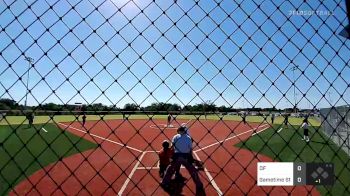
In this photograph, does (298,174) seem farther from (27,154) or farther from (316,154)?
(27,154)

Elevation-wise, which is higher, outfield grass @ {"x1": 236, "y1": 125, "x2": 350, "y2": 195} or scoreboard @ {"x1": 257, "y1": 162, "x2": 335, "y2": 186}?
outfield grass @ {"x1": 236, "y1": 125, "x2": 350, "y2": 195}

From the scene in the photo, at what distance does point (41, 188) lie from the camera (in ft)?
29.8

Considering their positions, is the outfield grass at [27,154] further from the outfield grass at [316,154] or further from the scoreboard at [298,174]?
the scoreboard at [298,174]

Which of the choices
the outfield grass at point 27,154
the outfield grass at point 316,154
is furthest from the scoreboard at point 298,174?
the outfield grass at point 27,154

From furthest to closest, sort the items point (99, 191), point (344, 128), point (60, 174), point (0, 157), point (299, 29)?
1. point (344, 128)
2. point (0, 157)
3. point (60, 174)
4. point (99, 191)
5. point (299, 29)

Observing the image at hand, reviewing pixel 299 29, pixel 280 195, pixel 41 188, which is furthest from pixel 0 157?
pixel 299 29

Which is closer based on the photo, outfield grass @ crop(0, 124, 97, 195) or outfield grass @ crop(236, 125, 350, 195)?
outfield grass @ crop(0, 124, 97, 195)

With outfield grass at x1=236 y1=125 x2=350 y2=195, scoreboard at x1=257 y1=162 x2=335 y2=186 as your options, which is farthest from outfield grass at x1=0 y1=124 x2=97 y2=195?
scoreboard at x1=257 y1=162 x2=335 y2=186

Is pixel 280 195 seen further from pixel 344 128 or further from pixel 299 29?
pixel 344 128

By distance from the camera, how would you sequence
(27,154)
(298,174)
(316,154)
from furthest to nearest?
(27,154) → (316,154) → (298,174)

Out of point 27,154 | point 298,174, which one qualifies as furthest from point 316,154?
point 27,154

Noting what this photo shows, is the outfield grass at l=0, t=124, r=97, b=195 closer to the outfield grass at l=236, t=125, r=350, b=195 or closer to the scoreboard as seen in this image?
the outfield grass at l=236, t=125, r=350, b=195

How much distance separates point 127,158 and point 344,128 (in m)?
9.52

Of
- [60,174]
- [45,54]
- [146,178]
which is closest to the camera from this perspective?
[45,54]
